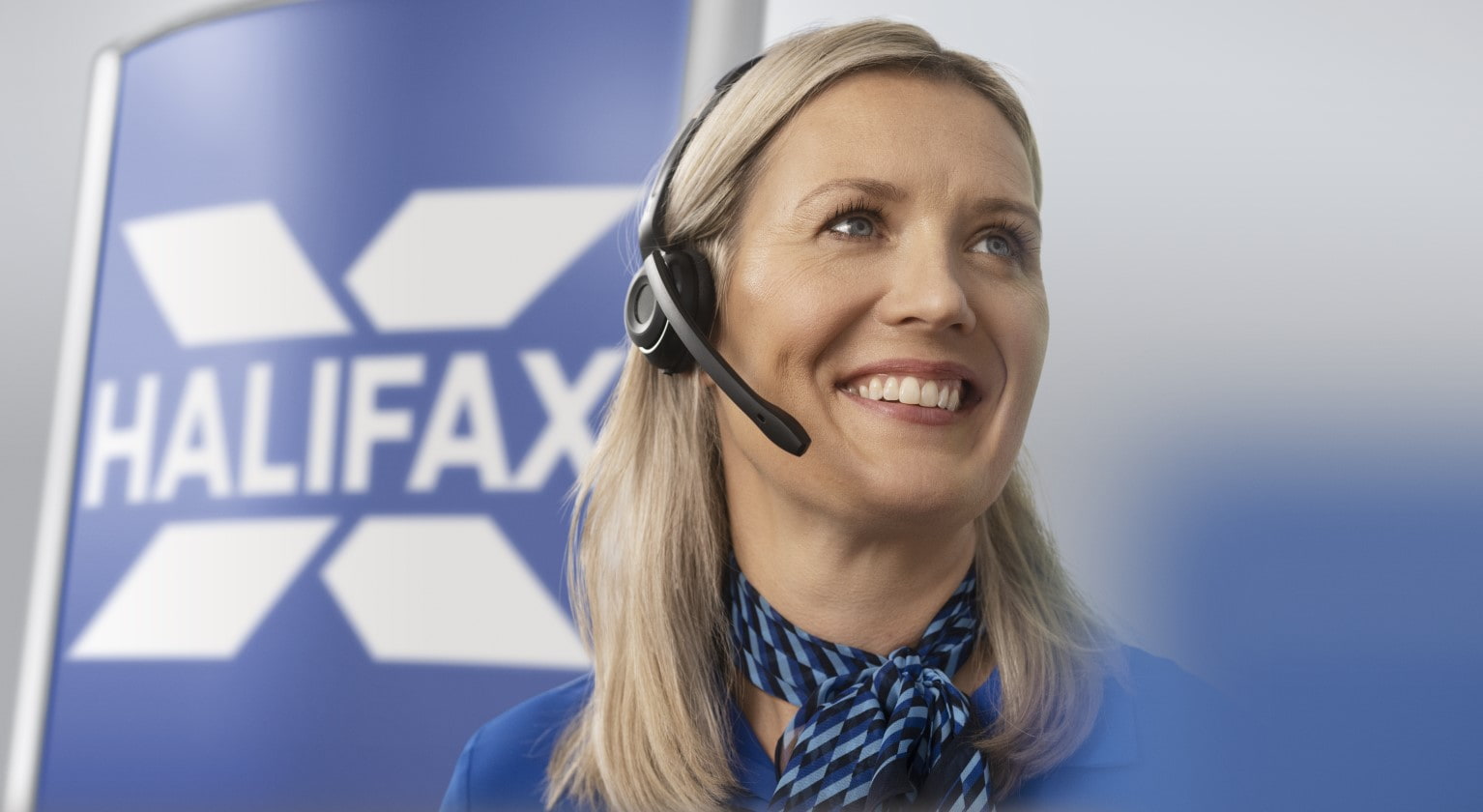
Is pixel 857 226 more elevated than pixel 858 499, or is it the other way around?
pixel 857 226

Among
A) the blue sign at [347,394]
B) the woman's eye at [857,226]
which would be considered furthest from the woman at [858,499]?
the blue sign at [347,394]

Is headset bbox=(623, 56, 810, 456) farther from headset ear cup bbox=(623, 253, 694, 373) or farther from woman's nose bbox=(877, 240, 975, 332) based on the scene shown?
woman's nose bbox=(877, 240, 975, 332)

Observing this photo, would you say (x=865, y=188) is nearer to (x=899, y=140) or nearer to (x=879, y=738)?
(x=899, y=140)

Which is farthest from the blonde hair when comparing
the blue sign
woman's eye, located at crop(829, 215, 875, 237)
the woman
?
the blue sign

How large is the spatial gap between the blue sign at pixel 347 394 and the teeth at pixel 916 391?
879 mm

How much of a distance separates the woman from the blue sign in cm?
66

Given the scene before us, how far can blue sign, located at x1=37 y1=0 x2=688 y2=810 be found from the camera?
5.63ft

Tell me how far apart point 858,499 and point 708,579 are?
24 centimetres

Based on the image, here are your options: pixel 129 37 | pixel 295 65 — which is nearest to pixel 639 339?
pixel 295 65

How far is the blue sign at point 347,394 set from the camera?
1.72 meters

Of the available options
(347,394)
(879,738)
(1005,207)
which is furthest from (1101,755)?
(347,394)

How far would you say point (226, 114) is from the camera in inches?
77.4

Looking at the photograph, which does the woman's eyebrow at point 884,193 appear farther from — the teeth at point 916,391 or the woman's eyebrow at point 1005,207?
the teeth at point 916,391

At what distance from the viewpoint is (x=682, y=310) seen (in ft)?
3.10
